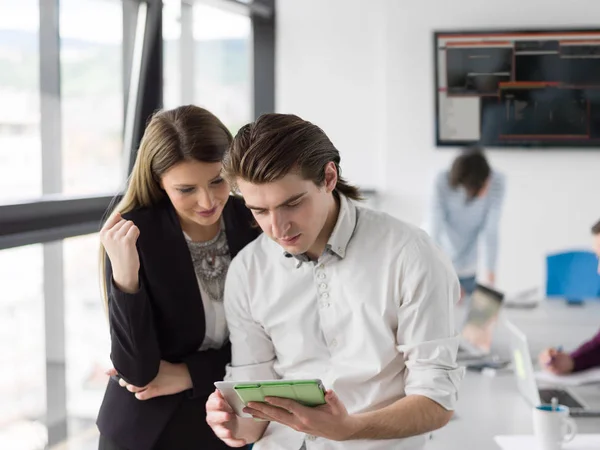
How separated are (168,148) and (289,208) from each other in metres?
0.45

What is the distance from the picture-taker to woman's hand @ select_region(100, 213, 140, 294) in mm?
1833

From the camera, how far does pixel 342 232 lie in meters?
1.73

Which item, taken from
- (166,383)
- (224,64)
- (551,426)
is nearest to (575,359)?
(551,426)

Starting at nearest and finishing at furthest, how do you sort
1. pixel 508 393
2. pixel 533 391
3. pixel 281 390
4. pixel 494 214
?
pixel 281 390 → pixel 533 391 → pixel 508 393 → pixel 494 214

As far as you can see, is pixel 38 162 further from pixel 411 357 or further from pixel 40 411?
pixel 411 357

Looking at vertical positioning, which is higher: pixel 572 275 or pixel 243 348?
pixel 243 348

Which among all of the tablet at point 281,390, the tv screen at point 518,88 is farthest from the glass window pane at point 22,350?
the tv screen at point 518,88

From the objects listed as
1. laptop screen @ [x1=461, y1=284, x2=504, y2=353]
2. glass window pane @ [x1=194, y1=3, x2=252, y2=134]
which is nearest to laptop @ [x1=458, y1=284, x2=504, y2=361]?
laptop screen @ [x1=461, y1=284, x2=504, y2=353]

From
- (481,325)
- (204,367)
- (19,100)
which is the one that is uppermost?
(19,100)

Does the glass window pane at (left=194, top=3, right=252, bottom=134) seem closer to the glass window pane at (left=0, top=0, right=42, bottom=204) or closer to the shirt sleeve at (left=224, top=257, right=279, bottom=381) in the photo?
the glass window pane at (left=0, top=0, right=42, bottom=204)

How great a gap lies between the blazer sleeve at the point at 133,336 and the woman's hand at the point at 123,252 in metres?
0.02

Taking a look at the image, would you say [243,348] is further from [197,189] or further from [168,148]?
[168,148]

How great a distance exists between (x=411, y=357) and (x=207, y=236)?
66 centimetres

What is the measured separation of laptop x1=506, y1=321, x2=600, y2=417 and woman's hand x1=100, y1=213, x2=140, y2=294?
1.26 meters
